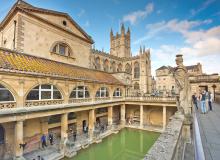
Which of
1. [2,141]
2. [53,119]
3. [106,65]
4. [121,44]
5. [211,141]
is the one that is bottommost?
[2,141]

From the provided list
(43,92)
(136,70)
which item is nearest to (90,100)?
(43,92)

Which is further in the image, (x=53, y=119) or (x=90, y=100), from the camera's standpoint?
(x=90, y=100)

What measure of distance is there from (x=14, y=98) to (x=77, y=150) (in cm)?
844

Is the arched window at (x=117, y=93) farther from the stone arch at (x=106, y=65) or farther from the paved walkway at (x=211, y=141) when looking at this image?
the stone arch at (x=106, y=65)

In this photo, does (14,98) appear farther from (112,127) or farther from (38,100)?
(112,127)

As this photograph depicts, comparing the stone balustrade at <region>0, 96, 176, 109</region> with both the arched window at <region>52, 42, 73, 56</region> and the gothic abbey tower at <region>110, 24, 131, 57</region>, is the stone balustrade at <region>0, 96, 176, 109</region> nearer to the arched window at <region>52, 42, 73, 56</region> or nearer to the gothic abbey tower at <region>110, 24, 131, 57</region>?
the arched window at <region>52, 42, 73, 56</region>

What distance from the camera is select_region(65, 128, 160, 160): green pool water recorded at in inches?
561

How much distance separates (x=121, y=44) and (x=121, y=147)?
60688 mm

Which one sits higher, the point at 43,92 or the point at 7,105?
the point at 43,92

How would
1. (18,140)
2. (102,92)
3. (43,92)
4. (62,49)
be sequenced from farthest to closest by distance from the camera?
1. (102,92)
2. (62,49)
3. (43,92)
4. (18,140)

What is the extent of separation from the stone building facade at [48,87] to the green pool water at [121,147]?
2.19m

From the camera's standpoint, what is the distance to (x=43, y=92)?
13172mm

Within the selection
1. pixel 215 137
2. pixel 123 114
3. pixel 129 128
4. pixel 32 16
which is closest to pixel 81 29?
pixel 32 16

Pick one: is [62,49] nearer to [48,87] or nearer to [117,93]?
[48,87]
